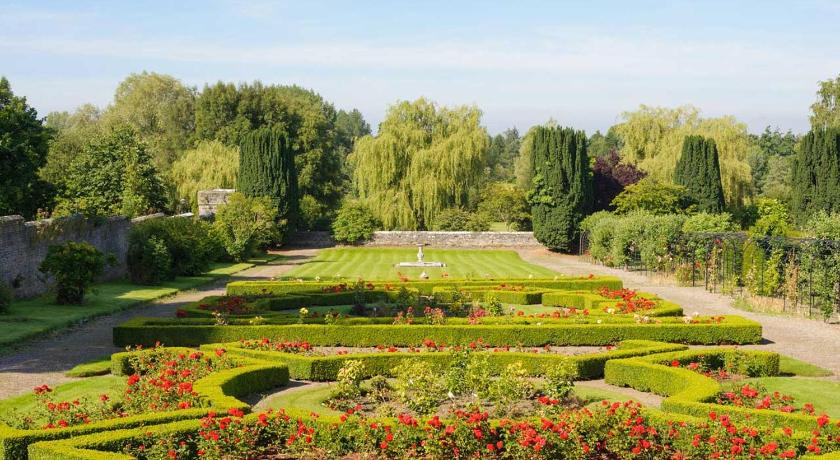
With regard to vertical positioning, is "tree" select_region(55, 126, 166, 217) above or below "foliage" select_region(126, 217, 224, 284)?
above

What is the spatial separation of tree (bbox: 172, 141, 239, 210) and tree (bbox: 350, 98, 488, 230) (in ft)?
25.4

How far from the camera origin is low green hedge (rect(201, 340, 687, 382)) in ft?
50.4

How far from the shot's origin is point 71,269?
77.0ft

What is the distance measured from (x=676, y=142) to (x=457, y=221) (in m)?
15.7

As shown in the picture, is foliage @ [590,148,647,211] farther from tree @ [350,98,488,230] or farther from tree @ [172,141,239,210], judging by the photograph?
tree @ [172,141,239,210]

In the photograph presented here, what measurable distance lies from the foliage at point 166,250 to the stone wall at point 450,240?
14.7 m

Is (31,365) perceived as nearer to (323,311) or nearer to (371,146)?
(323,311)

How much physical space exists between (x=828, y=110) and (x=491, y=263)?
32833 millimetres

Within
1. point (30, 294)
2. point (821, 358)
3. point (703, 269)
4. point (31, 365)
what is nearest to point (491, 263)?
point (703, 269)

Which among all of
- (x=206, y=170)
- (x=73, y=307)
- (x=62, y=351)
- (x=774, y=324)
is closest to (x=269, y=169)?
(x=206, y=170)

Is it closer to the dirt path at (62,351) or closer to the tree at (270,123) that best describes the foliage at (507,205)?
the tree at (270,123)

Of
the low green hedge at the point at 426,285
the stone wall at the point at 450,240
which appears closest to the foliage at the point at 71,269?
the low green hedge at the point at 426,285

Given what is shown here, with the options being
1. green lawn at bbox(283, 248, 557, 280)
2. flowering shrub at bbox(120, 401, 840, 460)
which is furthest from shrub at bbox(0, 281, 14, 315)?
flowering shrub at bbox(120, 401, 840, 460)

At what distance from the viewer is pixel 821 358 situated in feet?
57.1
